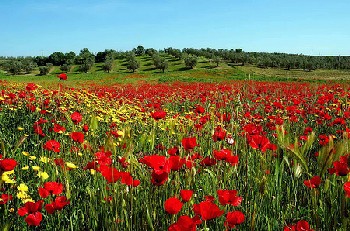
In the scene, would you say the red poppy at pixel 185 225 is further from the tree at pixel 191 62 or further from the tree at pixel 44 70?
the tree at pixel 44 70

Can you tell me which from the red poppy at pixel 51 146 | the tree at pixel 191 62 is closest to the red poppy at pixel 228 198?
the red poppy at pixel 51 146

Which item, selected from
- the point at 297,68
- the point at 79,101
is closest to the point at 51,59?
the point at 297,68

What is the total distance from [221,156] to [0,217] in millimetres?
1462

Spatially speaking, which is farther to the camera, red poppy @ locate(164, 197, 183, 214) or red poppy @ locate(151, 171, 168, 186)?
red poppy @ locate(151, 171, 168, 186)

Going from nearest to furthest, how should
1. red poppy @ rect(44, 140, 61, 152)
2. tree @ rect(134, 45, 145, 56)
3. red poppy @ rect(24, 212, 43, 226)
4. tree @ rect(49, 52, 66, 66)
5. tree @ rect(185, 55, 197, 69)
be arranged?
red poppy @ rect(24, 212, 43, 226)
red poppy @ rect(44, 140, 61, 152)
tree @ rect(185, 55, 197, 69)
tree @ rect(49, 52, 66, 66)
tree @ rect(134, 45, 145, 56)

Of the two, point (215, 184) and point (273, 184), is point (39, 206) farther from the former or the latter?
point (273, 184)

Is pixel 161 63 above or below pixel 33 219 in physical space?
above

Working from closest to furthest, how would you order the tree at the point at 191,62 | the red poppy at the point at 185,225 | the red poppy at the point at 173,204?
1. the red poppy at the point at 185,225
2. the red poppy at the point at 173,204
3. the tree at the point at 191,62

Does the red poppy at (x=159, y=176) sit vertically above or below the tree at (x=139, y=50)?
below

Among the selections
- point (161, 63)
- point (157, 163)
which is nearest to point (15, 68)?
point (161, 63)

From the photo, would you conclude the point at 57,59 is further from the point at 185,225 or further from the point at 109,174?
the point at 185,225

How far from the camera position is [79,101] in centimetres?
612

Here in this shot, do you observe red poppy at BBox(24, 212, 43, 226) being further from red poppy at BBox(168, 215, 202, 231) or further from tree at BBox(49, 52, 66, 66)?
tree at BBox(49, 52, 66, 66)

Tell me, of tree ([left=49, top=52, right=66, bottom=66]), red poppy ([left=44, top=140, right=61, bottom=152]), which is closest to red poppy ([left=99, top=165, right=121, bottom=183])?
red poppy ([left=44, top=140, right=61, bottom=152])
